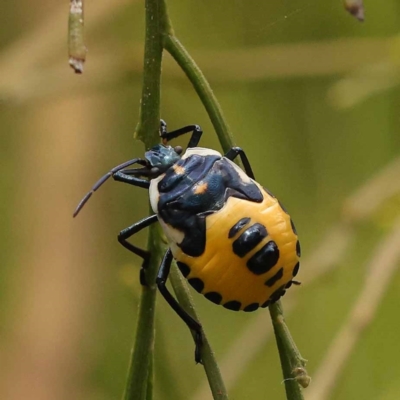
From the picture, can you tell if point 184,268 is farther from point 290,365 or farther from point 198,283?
point 290,365

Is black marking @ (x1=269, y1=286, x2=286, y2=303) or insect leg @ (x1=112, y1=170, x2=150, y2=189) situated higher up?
insect leg @ (x1=112, y1=170, x2=150, y2=189)

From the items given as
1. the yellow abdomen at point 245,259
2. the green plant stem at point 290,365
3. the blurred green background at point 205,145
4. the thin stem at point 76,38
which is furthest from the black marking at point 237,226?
the blurred green background at point 205,145

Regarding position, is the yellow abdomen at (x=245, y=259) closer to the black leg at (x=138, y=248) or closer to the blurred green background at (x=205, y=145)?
the black leg at (x=138, y=248)

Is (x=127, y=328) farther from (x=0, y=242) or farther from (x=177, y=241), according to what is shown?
(x=177, y=241)

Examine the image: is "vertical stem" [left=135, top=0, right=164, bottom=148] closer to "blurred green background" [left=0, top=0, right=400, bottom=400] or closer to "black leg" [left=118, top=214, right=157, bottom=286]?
"black leg" [left=118, top=214, right=157, bottom=286]

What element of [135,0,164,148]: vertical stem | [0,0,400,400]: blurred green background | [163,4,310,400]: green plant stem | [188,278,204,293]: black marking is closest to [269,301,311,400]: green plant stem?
[163,4,310,400]: green plant stem

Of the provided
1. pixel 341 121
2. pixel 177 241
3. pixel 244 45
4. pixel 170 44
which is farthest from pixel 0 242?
pixel 170 44
